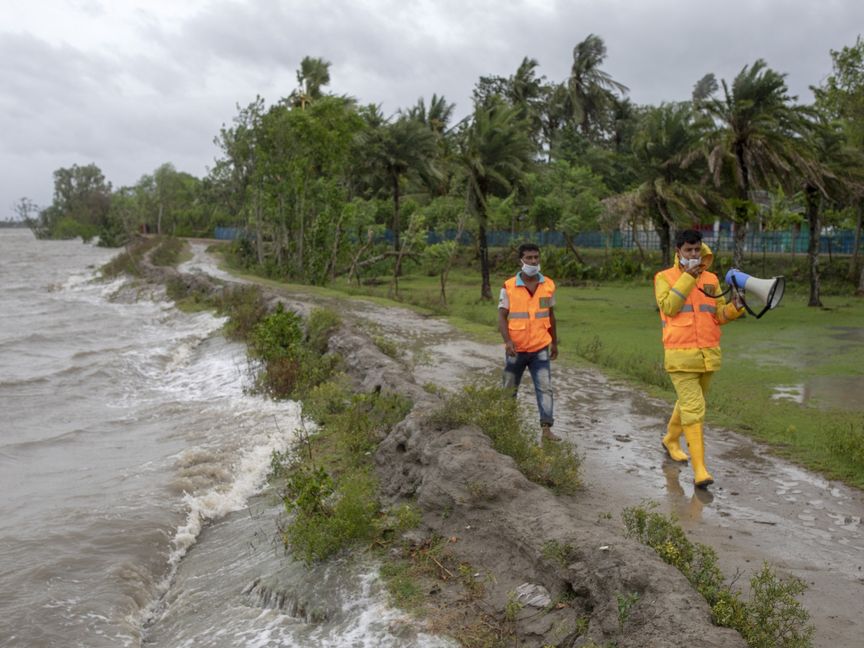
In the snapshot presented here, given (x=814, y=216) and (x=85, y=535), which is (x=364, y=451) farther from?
(x=814, y=216)

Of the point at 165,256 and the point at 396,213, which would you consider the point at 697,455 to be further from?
the point at 165,256

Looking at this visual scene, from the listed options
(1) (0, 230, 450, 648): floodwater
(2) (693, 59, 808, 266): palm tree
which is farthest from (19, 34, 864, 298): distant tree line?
(1) (0, 230, 450, 648): floodwater

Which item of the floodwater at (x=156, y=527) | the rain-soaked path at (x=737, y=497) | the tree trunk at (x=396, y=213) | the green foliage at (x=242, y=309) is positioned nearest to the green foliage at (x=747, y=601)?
the rain-soaked path at (x=737, y=497)

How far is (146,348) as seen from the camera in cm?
1770

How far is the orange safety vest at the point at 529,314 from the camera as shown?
24.8 ft

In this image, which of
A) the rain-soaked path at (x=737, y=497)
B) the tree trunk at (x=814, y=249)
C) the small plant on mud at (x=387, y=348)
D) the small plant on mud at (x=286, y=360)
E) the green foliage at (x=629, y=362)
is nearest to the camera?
the rain-soaked path at (x=737, y=497)

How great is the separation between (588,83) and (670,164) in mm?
36880

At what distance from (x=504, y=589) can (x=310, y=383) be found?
22.7 feet

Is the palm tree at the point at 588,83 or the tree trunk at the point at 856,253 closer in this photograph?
the tree trunk at the point at 856,253

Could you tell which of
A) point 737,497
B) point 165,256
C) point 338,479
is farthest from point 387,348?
point 165,256

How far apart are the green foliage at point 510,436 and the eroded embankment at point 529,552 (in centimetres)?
13

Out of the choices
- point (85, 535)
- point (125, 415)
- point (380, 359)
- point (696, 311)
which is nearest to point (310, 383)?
point (380, 359)

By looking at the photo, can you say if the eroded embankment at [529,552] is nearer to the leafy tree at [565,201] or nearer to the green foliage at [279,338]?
the green foliage at [279,338]

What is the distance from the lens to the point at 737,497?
249 inches
